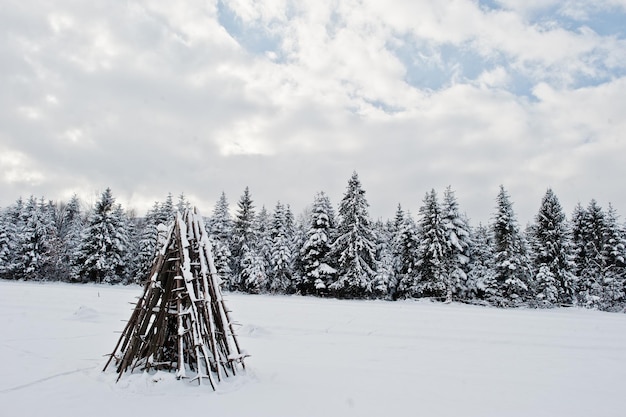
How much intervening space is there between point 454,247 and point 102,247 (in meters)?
36.6

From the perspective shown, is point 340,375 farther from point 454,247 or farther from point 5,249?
point 5,249

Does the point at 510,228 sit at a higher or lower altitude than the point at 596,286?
higher

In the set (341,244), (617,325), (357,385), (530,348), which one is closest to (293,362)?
(357,385)

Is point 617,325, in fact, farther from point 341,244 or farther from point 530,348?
point 341,244

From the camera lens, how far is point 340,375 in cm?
778

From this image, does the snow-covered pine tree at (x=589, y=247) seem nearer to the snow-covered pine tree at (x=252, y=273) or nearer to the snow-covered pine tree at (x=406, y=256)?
the snow-covered pine tree at (x=406, y=256)

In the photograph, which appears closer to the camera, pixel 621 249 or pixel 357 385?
pixel 357 385

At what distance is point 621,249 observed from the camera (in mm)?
33625

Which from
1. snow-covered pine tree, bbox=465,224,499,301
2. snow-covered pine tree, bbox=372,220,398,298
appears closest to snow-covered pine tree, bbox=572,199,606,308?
→ snow-covered pine tree, bbox=465,224,499,301

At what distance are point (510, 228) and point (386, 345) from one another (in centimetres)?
2672

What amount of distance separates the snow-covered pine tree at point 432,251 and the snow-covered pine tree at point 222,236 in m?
19.0

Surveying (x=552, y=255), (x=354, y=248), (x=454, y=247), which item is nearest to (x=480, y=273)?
(x=454, y=247)

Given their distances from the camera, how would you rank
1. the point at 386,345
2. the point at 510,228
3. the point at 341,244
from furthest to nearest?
the point at 341,244 → the point at 510,228 → the point at 386,345

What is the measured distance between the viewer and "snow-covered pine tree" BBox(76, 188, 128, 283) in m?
43.4
